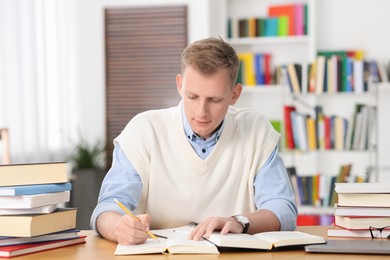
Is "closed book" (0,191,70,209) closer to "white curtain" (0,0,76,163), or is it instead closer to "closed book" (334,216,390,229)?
"closed book" (334,216,390,229)

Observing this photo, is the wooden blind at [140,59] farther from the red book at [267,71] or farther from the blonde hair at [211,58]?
the blonde hair at [211,58]

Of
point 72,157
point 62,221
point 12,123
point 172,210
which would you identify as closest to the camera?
point 62,221

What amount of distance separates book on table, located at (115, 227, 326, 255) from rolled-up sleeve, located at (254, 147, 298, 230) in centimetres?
26

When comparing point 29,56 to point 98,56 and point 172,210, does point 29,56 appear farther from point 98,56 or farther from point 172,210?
point 172,210

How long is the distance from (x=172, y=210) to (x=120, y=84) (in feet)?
13.8

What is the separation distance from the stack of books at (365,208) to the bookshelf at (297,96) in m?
3.79

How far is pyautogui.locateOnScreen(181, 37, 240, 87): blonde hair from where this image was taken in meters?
2.27

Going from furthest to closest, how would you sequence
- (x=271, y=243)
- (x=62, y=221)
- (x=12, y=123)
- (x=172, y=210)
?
(x=12, y=123)
(x=172, y=210)
(x=62, y=221)
(x=271, y=243)

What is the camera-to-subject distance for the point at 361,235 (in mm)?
2242

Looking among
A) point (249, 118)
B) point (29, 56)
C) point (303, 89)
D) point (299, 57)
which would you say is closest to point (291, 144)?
point (303, 89)

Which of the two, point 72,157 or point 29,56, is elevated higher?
point 29,56

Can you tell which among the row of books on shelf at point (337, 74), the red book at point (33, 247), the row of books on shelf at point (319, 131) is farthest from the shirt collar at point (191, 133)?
the row of books on shelf at point (337, 74)

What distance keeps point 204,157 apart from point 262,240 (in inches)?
21.8

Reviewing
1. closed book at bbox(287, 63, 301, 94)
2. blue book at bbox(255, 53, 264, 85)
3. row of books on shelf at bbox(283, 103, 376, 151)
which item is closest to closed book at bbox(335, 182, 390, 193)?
row of books on shelf at bbox(283, 103, 376, 151)
